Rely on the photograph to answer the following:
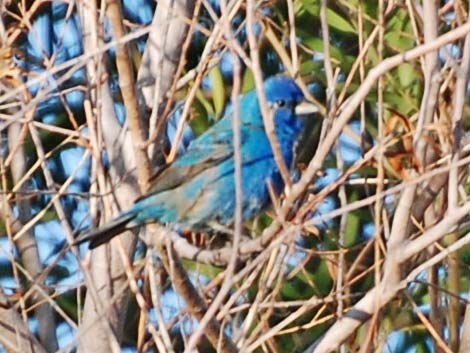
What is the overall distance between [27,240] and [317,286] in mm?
1020

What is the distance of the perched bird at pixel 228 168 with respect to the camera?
4.54 meters

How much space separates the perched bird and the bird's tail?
279 millimetres

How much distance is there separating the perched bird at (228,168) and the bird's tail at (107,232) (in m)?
0.28

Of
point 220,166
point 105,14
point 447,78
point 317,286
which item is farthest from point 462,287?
point 105,14

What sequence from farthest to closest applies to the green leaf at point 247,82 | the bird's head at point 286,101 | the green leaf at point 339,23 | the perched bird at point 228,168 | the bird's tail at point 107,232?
the green leaf at point 247,82, the green leaf at point 339,23, the bird's head at point 286,101, the perched bird at point 228,168, the bird's tail at point 107,232

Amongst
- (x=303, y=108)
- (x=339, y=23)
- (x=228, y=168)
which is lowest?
(x=228, y=168)

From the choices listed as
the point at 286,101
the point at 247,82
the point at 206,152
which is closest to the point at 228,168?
the point at 206,152

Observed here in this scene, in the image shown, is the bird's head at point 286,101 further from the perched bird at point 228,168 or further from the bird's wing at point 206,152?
the bird's wing at point 206,152

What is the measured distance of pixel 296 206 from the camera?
3709 millimetres

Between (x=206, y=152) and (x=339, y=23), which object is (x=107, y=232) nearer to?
(x=206, y=152)

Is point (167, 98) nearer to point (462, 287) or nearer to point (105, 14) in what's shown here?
point (105, 14)

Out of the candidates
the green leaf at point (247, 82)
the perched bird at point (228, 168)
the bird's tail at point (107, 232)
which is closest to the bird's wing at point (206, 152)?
the perched bird at point (228, 168)

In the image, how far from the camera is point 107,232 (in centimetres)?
404

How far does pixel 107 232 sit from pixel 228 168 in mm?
822
